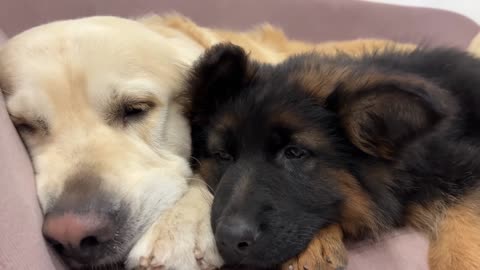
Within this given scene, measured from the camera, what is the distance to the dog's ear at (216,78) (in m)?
1.84

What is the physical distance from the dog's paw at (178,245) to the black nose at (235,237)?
0.07 meters

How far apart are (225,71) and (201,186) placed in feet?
1.50

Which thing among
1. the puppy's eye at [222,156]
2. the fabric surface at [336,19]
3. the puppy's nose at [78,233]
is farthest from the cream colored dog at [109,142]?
the fabric surface at [336,19]

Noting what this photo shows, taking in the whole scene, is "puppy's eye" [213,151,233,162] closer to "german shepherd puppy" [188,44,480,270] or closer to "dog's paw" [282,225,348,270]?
"german shepherd puppy" [188,44,480,270]

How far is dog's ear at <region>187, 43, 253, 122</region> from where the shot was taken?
72.4 inches

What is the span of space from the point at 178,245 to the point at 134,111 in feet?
1.94

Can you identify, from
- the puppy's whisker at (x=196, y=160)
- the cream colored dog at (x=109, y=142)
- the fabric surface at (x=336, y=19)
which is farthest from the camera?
the fabric surface at (x=336, y=19)

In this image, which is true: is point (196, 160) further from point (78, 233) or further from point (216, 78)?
point (78, 233)

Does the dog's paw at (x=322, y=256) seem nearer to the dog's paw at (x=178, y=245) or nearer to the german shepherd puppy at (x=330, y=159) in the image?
the german shepherd puppy at (x=330, y=159)

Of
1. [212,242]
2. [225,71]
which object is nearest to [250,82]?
[225,71]

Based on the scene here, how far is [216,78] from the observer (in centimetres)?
190

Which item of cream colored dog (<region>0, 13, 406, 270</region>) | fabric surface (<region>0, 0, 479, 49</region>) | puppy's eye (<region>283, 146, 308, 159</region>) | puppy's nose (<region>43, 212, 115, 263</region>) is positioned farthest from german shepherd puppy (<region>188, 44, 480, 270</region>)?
fabric surface (<region>0, 0, 479, 49</region>)

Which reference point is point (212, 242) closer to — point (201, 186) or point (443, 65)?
point (201, 186)

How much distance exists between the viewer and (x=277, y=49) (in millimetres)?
3105
